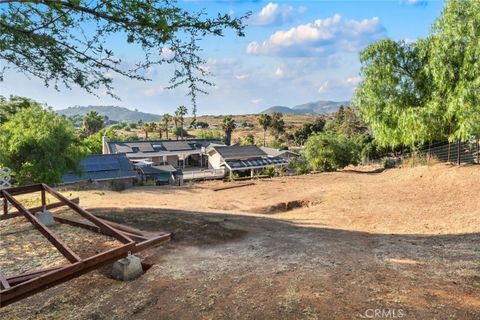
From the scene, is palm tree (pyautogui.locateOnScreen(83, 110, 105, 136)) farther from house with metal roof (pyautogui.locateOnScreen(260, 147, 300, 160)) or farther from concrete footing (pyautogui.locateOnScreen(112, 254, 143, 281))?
concrete footing (pyautogui.locateOnScreen(112, 254, 143, 281))

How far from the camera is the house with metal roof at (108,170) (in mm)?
32625

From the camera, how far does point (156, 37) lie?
4.37m

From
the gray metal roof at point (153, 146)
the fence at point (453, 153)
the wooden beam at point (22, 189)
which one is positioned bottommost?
the wooden beam at point (22, 189)

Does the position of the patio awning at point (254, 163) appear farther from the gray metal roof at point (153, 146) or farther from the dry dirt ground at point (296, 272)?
the dry dirt ground at point (296, 272)

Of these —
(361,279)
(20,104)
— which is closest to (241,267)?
(361,279)

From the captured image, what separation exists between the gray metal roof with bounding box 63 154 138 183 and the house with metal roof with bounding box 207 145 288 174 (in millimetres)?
12356

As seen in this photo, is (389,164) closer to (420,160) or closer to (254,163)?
(420,160)

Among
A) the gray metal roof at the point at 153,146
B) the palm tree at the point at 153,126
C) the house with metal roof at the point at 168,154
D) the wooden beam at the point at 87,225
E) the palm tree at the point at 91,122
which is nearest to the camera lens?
the wooden beam at the point at 87,225

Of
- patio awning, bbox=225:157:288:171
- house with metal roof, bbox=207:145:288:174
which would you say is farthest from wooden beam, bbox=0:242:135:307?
patio awning, bbox=225:157:288:171

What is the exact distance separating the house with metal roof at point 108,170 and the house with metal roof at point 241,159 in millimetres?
12028

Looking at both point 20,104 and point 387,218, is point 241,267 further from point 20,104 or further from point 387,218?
point 387,218

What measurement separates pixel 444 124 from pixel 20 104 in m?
20.0

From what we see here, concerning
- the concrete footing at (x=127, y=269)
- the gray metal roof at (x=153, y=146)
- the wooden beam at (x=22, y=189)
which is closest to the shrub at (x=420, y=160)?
the concrete footing at (x=127, y=269)

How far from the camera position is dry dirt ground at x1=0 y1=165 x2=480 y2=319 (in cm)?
476
